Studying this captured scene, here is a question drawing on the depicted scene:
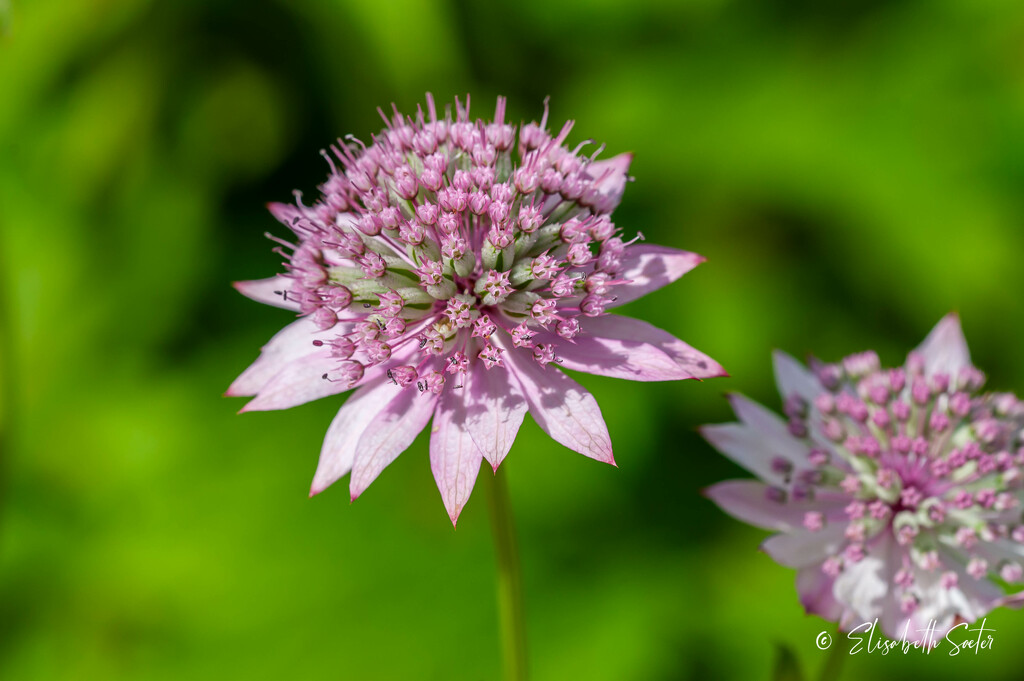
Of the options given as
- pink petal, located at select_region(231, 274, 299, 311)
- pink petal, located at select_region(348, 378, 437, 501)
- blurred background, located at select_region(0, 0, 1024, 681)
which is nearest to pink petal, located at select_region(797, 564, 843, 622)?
pink petal, located at select_region(348, 378, 437, 501)

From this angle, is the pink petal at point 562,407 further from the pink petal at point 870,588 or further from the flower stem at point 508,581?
the pink petal at point 870,588

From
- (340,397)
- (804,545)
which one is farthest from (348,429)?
(340,397)

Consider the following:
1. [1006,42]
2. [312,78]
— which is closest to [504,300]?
[312,78]

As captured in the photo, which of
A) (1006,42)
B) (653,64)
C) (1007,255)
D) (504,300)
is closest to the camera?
(504,300)

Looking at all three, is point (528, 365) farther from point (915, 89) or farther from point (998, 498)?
point (915, 89)

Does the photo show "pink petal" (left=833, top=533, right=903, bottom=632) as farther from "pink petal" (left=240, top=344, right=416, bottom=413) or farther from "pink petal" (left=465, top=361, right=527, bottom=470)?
"pink petal" (left=240, top=344, right=416, bottom=413)

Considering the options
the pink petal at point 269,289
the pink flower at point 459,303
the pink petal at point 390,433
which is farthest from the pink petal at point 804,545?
the pink petal at point 269,289

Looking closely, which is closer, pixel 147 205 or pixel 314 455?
pixel 314 455
